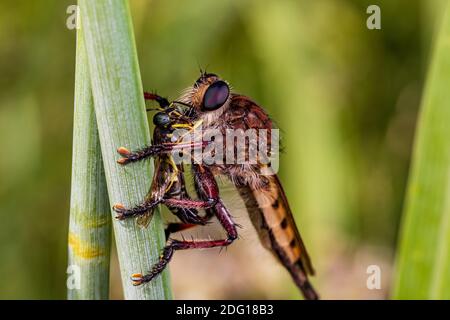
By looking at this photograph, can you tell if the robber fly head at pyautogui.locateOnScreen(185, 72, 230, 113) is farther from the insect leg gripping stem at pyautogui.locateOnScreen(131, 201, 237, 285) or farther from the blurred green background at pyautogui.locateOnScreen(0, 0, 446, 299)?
the blurred green background at pyautogui.locateOnScreen(0, 0, 446, 299)

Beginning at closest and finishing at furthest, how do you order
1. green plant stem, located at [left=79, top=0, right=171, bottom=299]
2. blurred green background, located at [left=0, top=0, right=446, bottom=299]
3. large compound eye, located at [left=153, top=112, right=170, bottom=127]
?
1. green plant stem, located at [left=79, top=0, right=171, bottom=299]
2. large compound eye, located at [left=153, top=112, right=170, bottom=127]
3. blurred green background, located at [left=0, top=0, right=446, bottom=299]

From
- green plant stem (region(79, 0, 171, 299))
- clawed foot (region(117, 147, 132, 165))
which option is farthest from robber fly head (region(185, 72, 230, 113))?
clawed foot (region(117, 147, 132, 165))

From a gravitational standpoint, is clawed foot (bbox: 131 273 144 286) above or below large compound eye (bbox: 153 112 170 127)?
below

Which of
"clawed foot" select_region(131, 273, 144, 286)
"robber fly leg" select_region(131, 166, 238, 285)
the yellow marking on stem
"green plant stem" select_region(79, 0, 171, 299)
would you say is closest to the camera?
"green plant stem" select_region(79, 0, 171, 299)

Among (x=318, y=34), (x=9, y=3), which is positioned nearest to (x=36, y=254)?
(x=9, y=3)

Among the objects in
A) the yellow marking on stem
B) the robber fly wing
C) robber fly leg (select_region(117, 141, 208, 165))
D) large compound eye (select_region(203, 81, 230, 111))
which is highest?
large compound eye (select_region(203, 81, 230, 111))

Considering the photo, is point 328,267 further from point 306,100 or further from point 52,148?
point 52,148
